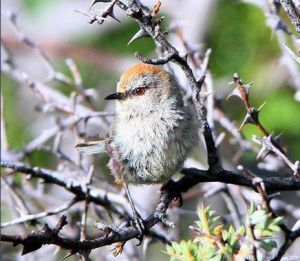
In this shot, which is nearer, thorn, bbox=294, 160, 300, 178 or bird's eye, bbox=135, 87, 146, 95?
thorn, bbox=294, 160, 300, 178

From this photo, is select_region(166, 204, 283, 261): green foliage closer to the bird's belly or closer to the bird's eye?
the bird's belly

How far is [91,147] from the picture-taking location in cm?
446

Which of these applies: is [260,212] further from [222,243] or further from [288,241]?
[288,241]

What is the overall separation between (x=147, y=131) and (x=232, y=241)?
6.25 ft

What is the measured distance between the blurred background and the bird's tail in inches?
55.5

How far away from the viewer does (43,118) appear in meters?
7.27

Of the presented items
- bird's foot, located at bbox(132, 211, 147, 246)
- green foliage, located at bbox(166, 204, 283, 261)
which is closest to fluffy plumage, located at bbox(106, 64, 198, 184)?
bird's foot, located at bbox(132, 211, 147, 246)

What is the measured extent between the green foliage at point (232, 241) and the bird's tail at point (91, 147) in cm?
200

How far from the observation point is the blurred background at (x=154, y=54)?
6633 millimetres

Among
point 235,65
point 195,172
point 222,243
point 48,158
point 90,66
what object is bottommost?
point 48,158

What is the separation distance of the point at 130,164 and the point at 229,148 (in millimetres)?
2339

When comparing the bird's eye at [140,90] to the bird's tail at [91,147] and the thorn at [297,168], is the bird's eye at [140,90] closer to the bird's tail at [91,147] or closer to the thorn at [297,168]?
the bird's tail at [91,147]

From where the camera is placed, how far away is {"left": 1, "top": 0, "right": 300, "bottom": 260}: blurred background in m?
6.63

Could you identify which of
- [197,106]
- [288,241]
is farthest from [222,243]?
[197,106]
